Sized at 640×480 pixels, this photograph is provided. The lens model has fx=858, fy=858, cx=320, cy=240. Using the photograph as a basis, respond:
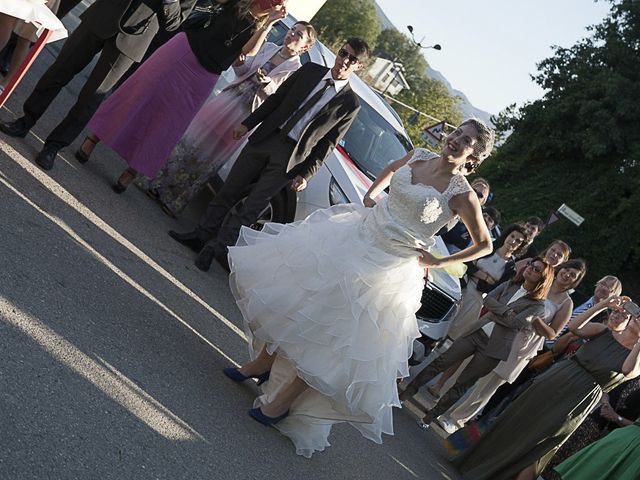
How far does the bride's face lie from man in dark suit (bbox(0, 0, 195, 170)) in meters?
3.00

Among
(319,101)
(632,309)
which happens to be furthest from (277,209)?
(632,309)

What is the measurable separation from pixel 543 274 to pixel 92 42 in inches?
181

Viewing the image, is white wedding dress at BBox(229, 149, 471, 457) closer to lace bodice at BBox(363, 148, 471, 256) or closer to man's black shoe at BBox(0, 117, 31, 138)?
lace bodice at BBox(363, 148, 471, 256)

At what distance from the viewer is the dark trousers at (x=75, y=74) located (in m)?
7.27

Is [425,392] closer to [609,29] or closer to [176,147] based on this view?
[176,147]

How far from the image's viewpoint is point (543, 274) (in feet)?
26.7

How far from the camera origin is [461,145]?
5.67 m

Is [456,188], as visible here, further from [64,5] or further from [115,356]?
[64,5]

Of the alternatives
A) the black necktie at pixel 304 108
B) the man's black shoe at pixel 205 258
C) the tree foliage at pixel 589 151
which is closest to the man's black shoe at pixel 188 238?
the man's black shoe at pixel 205 258

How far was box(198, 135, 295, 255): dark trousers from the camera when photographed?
7.74 m

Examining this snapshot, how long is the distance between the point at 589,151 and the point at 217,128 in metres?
20.2

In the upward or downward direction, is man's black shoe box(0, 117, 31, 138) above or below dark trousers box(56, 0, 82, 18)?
below

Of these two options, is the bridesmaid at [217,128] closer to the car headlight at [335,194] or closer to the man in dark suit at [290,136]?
the man in dark suit at [290,136]

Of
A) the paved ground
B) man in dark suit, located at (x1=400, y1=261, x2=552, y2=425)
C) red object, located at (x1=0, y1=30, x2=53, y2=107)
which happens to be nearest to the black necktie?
the paved ground
